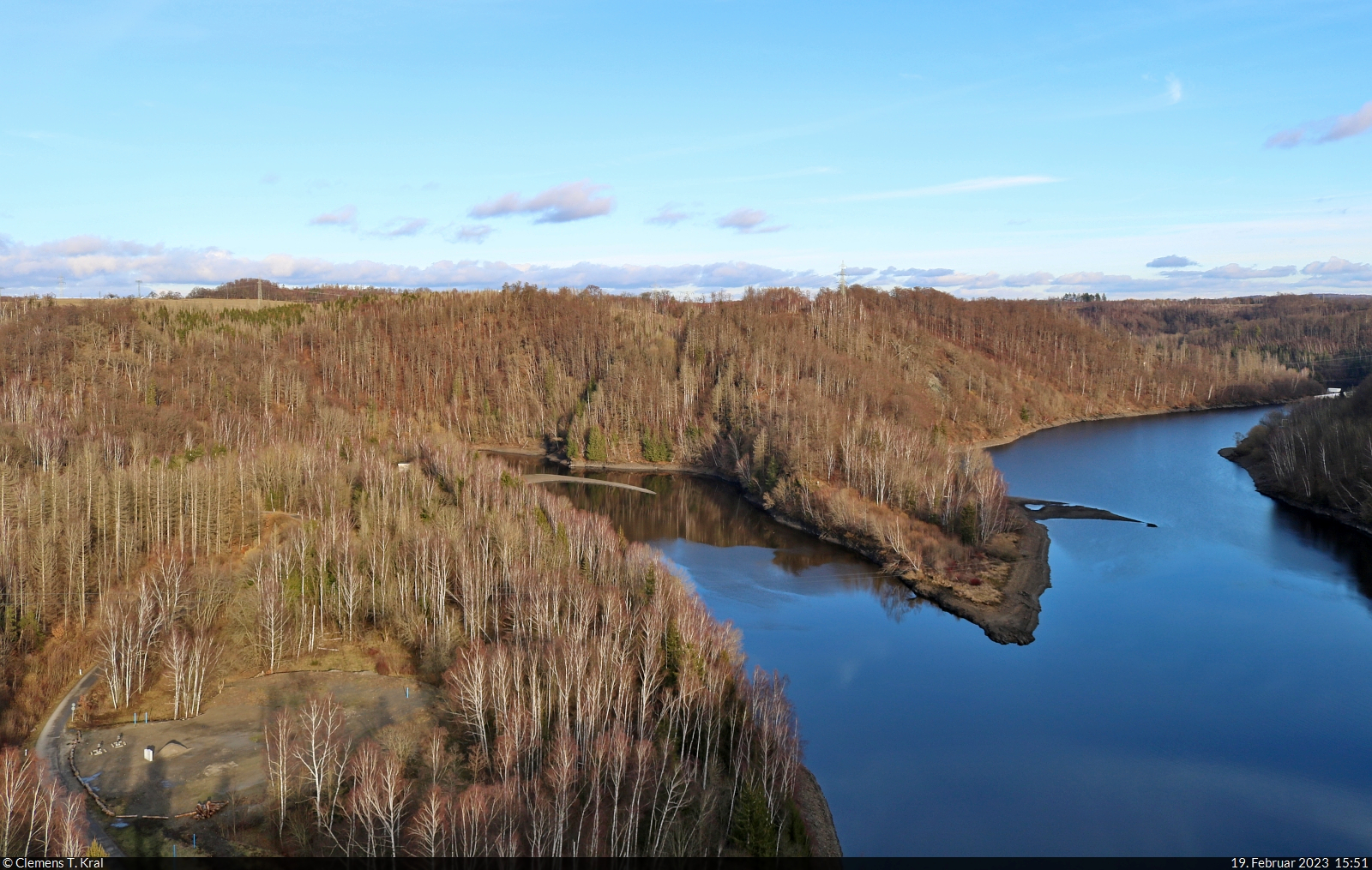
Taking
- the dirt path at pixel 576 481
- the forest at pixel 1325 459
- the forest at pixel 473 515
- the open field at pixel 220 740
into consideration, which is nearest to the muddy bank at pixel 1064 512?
the forest at pixel 473 515

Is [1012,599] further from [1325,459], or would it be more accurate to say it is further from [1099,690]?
[1325,459]

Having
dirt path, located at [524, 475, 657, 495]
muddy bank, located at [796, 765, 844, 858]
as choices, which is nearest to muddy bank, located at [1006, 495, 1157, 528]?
dirt path, located at [524, 475, 657, 495]

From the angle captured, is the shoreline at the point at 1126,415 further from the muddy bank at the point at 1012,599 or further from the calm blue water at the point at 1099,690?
the muddy bank at the point at 1012,599

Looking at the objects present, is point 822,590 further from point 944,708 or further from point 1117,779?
point 1117,779

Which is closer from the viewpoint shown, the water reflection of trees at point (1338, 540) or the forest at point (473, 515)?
the forest at point (473, 515)

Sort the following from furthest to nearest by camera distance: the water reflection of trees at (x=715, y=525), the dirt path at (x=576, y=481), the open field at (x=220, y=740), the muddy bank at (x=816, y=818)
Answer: the dirt path at (x=576, y=481) < the water reflection of trees at (x=715, y=525) < the open field at (x=220, y=740) < the muddy bank at (x=816, y=818)

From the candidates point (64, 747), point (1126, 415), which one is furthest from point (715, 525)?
point (1126, 415)
